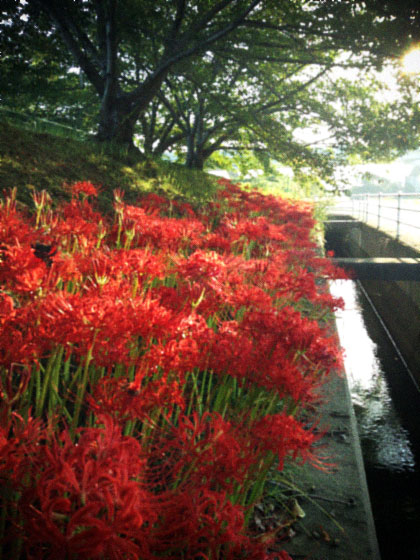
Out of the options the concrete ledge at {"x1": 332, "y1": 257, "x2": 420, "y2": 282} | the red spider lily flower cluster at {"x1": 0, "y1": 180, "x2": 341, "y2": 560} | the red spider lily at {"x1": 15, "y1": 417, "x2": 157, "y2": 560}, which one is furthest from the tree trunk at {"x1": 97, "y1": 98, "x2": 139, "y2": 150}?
the red spider lily at {"x1": 15, "y1": 417, "x2": 157, "y2": 560}

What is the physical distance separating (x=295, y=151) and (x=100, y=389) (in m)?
12.4

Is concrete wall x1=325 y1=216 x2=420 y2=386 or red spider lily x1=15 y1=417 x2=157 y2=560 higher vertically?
red spider lily x1=15 y1=417 x2=157 y2=560

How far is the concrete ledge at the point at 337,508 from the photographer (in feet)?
6.68

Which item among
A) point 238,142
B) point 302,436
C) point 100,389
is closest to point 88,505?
point 100,389

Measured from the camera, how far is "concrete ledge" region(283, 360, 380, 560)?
6.68 feet

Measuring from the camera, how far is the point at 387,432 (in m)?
5.62

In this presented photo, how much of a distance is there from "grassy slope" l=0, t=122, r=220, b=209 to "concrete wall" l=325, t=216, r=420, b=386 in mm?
4661

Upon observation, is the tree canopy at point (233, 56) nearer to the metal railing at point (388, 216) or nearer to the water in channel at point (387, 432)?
the metal railing at point (388, 216)

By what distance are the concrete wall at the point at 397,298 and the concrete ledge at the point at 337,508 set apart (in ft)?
16.0

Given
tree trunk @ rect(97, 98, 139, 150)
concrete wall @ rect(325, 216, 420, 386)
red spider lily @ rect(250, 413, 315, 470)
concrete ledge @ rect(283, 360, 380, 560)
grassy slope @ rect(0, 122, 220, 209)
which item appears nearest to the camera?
red spider lily @ rect(250, 413, 315, 470)

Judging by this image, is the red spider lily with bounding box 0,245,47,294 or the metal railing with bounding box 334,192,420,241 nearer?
the red spider lily with bounding box 0,245,47,294

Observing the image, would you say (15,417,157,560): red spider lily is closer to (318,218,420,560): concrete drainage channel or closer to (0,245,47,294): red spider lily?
(0,245,47,294): red spider lily

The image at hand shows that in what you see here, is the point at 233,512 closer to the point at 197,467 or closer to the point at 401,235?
the point at 197,467

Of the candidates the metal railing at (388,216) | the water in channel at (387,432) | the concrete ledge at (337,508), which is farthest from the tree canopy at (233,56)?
the concrete ledge at (337,508)
